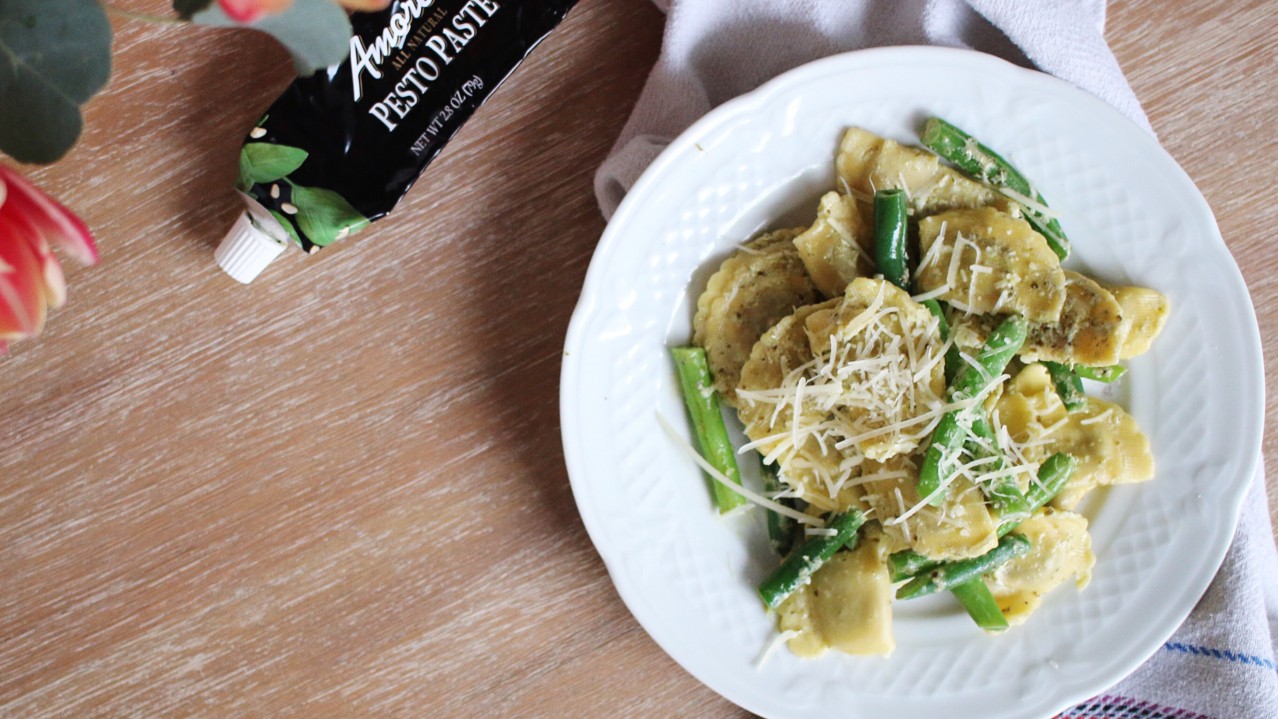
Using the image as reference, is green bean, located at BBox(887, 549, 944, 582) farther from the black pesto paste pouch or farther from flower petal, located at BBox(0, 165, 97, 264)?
flower petal, located at BBox(0, 165, 97, 264)

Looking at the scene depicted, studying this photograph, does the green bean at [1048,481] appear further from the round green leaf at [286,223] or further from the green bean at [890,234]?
the round green leaf at [286,223]

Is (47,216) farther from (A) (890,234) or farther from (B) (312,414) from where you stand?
(A) (890,234)

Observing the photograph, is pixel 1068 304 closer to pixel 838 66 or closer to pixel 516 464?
pixel 838 66

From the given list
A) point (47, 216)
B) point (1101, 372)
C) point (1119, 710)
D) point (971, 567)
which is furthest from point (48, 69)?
point (1119, 710)

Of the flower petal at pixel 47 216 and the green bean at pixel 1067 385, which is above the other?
the flower petal at pixel 47 216

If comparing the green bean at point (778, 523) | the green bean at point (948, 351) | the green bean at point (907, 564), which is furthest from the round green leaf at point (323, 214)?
the green bean at point (907, 564)

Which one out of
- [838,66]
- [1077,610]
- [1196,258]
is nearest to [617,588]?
[1077,610]
